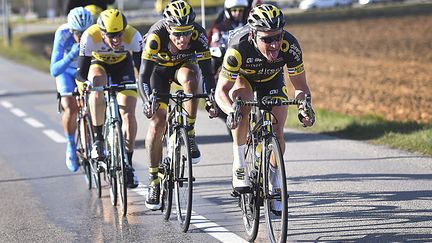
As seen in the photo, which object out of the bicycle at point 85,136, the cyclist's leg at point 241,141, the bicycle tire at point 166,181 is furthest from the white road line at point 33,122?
the cyclist's leg at point 241,141

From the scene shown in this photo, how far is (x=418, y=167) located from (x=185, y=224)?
3.43 m

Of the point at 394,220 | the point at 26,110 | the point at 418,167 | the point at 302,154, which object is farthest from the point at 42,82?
the point at 394,220

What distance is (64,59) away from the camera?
1047 cm

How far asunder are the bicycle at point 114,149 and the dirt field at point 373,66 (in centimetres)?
610

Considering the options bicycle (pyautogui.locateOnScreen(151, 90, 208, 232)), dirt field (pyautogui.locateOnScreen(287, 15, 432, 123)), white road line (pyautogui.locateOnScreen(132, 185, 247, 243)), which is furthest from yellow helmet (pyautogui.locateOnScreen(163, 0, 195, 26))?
dirt field (pyautogui.locateOnScreen(287, 15, 432, 123))

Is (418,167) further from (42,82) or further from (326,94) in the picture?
(42,82)

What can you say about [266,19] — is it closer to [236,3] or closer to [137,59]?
[137,59]

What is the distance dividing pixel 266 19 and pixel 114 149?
2567 mm

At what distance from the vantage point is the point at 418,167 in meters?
10.3

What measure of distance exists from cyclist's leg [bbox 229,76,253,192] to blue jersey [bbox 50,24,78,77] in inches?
121

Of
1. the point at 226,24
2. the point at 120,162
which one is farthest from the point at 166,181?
the point at 226,24

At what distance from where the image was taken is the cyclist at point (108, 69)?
31.4 feet

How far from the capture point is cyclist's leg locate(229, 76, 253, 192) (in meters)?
7.62

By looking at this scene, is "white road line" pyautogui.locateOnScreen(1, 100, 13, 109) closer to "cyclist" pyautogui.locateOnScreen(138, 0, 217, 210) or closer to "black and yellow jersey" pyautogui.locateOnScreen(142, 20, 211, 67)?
"cyclist" pyautogui.locateOnScreen(138, 0, 217, 210)
